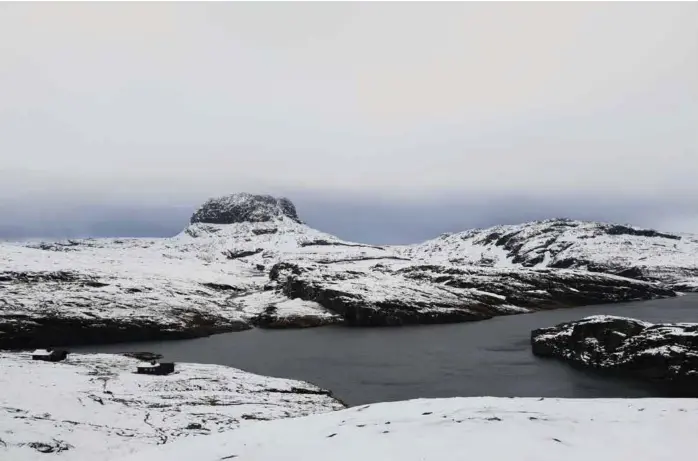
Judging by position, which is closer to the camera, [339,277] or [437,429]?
[437,429]

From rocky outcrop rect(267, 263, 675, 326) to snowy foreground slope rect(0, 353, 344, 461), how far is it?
222ft

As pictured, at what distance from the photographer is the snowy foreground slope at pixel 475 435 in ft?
42.8

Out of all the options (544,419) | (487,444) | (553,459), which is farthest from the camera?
(544,419)

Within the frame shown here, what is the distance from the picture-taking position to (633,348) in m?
61.2

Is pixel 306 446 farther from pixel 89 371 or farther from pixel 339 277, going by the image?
pixel 339 277

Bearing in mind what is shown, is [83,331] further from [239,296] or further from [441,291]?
[441,291]

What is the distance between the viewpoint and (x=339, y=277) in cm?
15062

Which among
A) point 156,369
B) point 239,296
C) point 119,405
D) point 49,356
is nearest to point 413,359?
point 156,369

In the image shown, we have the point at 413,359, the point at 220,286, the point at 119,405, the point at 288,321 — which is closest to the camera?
the point at 119,405

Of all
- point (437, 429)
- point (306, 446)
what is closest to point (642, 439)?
point (437, 429)

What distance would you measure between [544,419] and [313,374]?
4988 centimetres

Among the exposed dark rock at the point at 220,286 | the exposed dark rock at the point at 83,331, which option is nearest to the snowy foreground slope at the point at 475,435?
the exposed dark rock at the point at 83,331

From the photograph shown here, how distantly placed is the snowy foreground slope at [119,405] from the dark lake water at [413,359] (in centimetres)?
913

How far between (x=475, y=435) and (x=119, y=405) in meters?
31.2
